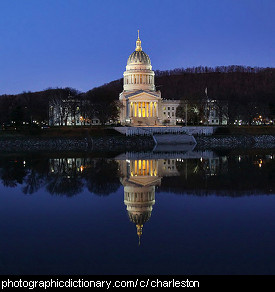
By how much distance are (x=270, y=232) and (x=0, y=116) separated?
83983mm

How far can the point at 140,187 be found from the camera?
22734 mm

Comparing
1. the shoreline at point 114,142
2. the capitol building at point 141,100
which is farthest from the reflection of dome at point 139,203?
the capitol building at point 141,100

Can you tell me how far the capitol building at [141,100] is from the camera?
323 ft

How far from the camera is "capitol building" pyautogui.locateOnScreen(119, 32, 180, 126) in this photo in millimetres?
98500

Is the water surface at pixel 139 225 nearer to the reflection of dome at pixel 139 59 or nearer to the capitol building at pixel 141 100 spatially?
the capitol building at pixel 141 100

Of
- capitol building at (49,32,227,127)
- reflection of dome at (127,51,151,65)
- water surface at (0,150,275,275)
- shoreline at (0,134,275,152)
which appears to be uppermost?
reflection of dome at (127,51,151,65)

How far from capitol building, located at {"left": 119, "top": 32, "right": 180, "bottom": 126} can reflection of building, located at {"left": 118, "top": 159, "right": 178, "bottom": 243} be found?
6178 cm

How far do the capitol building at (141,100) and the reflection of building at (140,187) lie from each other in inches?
2432

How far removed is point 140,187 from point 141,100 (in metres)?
77.9

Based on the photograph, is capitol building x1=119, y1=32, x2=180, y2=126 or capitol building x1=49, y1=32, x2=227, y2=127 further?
capitol building x1=119, y1=32, x2=180, y2=126

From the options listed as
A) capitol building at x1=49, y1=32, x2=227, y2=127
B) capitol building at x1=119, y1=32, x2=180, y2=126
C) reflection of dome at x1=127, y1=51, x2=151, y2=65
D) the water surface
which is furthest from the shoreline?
reflection of dome at x1=127, y1=51, x2=151, y2=65

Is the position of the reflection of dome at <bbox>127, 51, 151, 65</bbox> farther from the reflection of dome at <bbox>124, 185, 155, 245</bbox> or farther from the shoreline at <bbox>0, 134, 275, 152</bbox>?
the reflection of dome at <bbox>124, 185, 155, 245</bbox>

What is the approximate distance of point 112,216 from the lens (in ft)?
53.2
